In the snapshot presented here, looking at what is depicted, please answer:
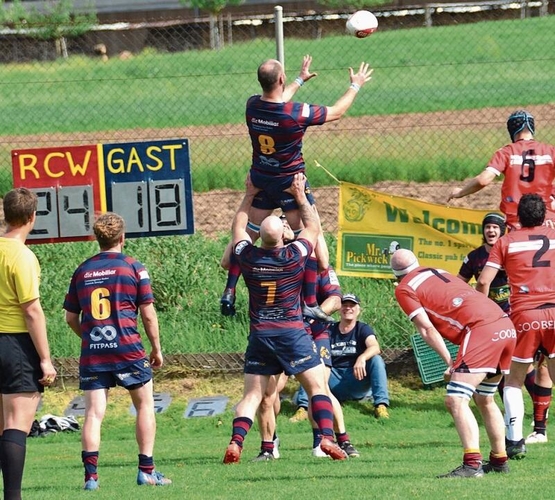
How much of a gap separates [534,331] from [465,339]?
1470 millimetres

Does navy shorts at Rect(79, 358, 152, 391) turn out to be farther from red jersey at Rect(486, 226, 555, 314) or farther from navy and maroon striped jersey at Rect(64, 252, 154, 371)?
red jersey at Rect(486, 226, 555, 314)

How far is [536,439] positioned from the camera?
1170cm

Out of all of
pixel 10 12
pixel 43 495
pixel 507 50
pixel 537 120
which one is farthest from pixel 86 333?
pixel 10 12

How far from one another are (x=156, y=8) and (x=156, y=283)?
129ft

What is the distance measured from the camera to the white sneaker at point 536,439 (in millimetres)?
11664

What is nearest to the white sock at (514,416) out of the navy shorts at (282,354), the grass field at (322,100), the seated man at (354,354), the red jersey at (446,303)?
the red jersey at (446,303)

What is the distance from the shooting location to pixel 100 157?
1472cm

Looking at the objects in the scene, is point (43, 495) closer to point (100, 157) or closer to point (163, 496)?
point (163, 496)

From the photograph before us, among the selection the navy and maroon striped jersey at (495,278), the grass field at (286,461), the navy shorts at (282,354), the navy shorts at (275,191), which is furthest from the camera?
the navy and maroon striped jersey at (495,278)

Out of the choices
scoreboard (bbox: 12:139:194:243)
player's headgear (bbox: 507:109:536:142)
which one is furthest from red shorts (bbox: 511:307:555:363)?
scoreboard (bbox: 12:139:194:243)

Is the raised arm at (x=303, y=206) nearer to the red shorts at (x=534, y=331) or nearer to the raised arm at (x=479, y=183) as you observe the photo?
the red shorts at (x=534, y=331)

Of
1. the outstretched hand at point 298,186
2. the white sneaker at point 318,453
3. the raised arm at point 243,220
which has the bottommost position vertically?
the white sneaker at point 318,453

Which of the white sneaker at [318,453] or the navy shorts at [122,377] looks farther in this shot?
the white sneaker at [318,453]

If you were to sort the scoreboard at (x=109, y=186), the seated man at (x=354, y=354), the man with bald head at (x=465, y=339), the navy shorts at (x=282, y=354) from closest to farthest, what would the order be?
the man with bald head at (x=465, y=339), the navy shorts at (x=282, y=354), the seated man at (x=354, y=354), the scoreboard at (x=109, y=186)
